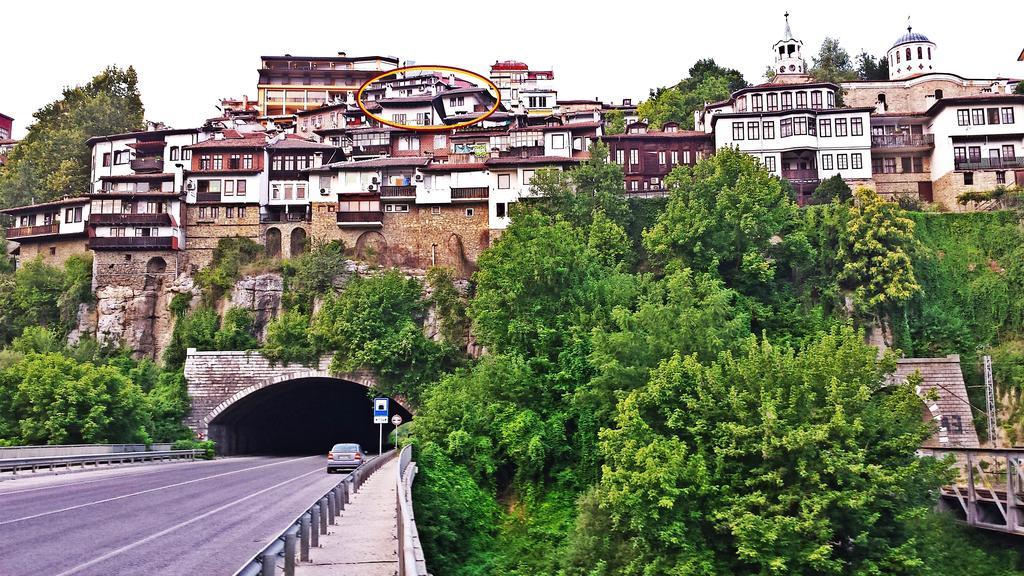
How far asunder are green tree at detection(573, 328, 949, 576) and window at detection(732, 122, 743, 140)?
121ft

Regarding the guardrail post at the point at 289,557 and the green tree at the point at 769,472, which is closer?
the guardrail post at the point at 289,557

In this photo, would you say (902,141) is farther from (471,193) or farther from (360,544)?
(360,544)

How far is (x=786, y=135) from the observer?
212ft

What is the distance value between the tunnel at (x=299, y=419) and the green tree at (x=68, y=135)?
2536cm

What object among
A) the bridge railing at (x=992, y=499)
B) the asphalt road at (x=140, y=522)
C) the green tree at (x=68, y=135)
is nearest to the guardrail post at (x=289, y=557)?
the asphalt road at (x=140, y=522)

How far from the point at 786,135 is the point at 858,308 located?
17683 mm

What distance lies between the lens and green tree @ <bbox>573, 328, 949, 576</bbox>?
24.6 metres

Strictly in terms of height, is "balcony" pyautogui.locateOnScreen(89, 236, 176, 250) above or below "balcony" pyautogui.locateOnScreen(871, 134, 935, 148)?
below

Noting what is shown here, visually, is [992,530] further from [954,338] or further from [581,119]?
[581,119]

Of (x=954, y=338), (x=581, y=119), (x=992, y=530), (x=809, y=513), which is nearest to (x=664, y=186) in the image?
(x=581, y=119)

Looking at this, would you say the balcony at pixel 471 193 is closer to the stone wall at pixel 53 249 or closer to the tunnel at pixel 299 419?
the tunnel at pixel 299 419

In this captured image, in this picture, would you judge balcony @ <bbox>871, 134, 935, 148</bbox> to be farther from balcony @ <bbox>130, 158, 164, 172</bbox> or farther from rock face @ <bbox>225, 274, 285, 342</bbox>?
balcony @ <bbox>130, 158, 164, 172</bbox>

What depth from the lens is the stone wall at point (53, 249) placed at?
6838 cm

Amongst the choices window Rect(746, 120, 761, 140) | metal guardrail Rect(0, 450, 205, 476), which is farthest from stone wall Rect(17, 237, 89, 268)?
window Rect(746, 120, 761, 140)
